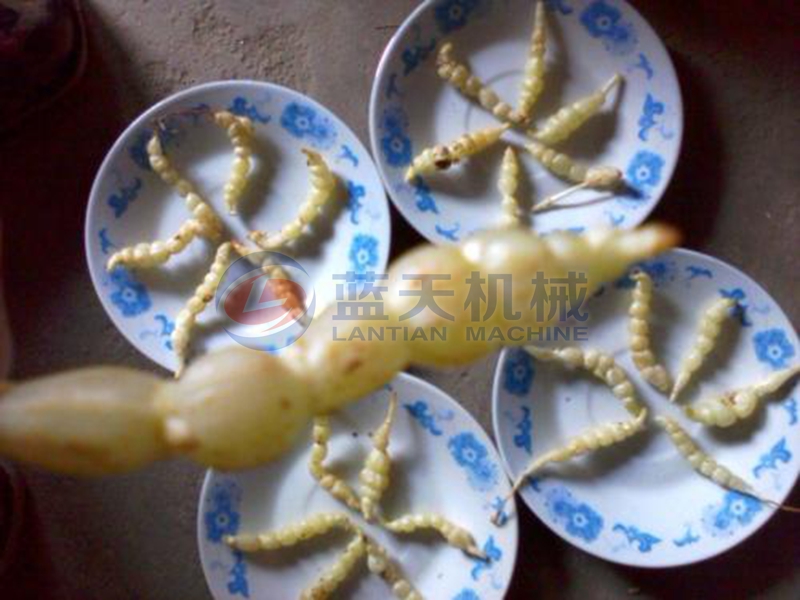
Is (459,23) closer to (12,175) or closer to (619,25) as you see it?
(619,25)

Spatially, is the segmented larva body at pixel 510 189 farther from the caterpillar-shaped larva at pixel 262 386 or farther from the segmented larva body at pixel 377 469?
the caterpillar-shaped larva at pixel 262 386

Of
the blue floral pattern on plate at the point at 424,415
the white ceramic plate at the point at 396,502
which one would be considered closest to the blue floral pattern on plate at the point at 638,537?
the white ceramic plate at the point at 396,502

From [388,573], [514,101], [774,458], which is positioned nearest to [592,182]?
[514,101]

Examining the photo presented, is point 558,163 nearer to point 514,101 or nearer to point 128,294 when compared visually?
point 514,101

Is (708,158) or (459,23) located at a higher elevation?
(459,23)

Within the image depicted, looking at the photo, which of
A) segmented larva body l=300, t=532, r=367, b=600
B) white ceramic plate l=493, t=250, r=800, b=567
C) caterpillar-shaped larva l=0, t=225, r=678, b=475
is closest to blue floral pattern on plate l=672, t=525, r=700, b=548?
white ceramic plate l=493, t=250, r=800, b=567

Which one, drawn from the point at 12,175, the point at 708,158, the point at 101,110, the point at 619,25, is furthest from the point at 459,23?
the point at 12,175

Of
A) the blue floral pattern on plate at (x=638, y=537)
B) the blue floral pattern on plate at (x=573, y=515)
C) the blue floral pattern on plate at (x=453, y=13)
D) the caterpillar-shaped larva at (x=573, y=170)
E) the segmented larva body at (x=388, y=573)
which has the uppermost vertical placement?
the blue floral pattern on plate at (x=453, y=13)

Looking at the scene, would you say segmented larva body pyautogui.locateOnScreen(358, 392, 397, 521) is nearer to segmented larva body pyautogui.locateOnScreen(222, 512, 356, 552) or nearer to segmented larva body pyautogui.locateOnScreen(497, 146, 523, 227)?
segmented larva body pyautogui.locateOnScreen(222, 512, 356, 552)
